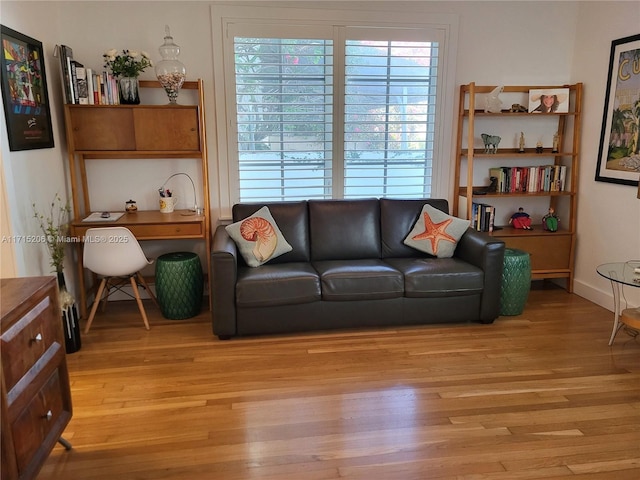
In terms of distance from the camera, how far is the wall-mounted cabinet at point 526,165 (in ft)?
13.7

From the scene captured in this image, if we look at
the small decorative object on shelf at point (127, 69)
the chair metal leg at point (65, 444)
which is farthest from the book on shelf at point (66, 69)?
the chair metal leg at point (65, 444)

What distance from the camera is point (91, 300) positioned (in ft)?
13.0

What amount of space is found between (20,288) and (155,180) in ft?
7.53

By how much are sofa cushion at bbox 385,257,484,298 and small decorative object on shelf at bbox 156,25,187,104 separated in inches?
81.1

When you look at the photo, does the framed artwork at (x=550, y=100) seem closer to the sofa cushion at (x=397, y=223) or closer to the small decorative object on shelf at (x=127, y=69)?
the sofa cushion at (x=397, y=223)

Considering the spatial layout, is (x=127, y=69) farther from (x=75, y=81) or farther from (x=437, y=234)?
(x=437, y=234)

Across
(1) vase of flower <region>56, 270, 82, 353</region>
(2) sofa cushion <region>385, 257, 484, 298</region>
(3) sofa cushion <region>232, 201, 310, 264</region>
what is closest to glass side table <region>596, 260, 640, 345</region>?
(2) sofa cushion <region>385, 257, 484, 298</region>

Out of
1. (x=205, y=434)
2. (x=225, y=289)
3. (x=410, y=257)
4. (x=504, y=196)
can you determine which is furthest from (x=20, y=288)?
(x=504, y=196)

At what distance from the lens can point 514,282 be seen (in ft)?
12.2

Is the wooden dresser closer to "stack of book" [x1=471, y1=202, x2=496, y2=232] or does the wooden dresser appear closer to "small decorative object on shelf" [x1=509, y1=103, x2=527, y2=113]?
"stack of book" [x1=471, y1=202, x2=496, y2=232]

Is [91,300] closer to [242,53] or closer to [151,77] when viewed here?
[151,77]

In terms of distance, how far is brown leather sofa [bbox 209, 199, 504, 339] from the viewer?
3289 millimetres

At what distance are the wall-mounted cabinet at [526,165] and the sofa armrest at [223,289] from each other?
6.86 ft

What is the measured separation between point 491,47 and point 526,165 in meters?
1.09
